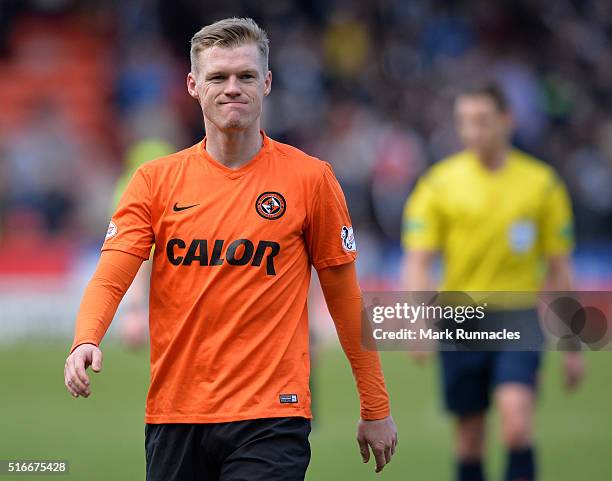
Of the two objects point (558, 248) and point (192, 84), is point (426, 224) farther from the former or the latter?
point (192, 84)

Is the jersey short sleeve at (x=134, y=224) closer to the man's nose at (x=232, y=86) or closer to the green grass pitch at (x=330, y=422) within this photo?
the man's nose at (x=232, y=86)

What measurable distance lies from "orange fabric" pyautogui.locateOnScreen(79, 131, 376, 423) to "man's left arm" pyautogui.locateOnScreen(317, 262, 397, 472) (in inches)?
3.5

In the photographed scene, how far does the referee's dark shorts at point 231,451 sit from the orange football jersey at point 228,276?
4 centimetres

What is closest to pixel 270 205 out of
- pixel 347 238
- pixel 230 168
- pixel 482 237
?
pixel 230 168

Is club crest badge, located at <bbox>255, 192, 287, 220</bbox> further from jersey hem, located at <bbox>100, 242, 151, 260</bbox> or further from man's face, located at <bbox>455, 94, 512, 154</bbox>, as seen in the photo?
man's face, located at <bbox>455, 94, 512, 154</bbox>

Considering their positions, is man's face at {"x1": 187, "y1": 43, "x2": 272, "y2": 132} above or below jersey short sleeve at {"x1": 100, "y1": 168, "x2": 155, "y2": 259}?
above

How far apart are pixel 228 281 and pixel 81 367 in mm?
610

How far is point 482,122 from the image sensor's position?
23.5 feet

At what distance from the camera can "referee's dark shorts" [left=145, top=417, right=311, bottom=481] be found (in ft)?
13.4

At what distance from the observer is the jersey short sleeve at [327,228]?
432cm

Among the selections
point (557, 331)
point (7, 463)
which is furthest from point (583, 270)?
point (7, 463)

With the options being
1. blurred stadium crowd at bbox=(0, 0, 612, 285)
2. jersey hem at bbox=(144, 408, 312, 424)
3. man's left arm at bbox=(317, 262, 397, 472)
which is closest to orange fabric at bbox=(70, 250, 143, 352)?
jersey hem at bbox=(144, 408, 312, 424)

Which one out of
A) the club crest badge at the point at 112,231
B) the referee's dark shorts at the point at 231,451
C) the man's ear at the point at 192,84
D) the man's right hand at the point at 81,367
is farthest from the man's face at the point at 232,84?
the referee's dark shorts at the point at 231,451

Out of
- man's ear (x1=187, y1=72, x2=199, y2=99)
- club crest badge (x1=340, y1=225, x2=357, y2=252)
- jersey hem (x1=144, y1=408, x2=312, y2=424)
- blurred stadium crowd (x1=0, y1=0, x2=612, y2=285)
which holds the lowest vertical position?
jersey hem (x1=144, y1=408, x2=312, y2=424)
